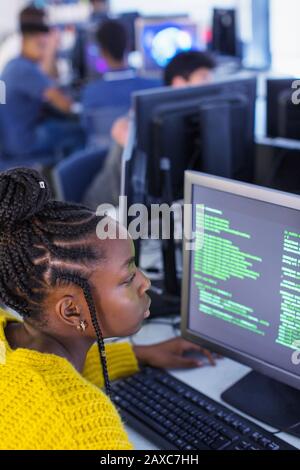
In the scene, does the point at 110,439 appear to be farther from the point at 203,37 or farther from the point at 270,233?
the point at 203,37

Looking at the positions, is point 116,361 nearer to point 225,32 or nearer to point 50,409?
point 50,409

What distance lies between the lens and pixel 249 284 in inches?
47.1

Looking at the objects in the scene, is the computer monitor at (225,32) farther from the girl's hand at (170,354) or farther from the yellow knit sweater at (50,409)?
the yellow knit sweater at (50,409)

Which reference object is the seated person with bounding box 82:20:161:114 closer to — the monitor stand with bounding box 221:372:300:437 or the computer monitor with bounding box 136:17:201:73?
the computer monitor with bounding box 136:17:201:73

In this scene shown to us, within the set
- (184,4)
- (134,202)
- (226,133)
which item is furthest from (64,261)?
(184,4)

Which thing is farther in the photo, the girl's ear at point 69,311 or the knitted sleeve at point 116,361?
the knitted sleeve at point 116,361

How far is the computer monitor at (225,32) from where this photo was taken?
453cm

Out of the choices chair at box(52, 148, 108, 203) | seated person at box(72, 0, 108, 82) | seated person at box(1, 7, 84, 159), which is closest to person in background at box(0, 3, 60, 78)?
seated person at box(1, 7, 84, 159)

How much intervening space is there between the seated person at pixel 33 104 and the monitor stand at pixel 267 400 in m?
3.23

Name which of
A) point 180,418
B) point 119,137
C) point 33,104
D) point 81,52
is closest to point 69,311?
point 180,418

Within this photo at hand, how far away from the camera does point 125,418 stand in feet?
4.00

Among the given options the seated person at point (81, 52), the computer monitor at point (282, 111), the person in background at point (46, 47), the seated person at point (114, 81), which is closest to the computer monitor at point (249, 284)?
the computer monitor at point (282, 111)

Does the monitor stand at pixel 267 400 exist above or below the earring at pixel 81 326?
below

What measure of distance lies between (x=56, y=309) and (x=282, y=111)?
1.22 meters
